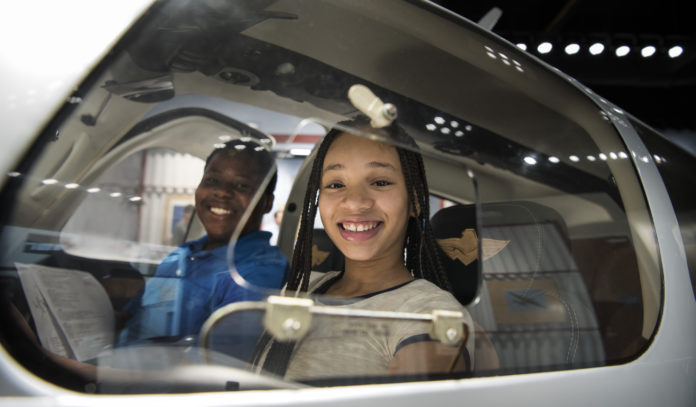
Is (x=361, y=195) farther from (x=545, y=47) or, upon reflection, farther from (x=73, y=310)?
(x=545, y=47)

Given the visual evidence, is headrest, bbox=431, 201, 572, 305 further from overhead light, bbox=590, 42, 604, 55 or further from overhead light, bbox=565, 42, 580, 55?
overhead light, bbox=590, 42, 604, 55

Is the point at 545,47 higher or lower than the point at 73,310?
higher

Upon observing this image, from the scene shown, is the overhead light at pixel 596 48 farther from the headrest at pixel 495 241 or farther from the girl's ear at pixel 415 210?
→ the girl's ear at pixel 415 210

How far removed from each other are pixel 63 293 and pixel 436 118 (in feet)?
2.35

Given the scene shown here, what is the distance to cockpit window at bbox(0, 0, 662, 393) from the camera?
0.61 metres

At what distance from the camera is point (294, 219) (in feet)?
2.68

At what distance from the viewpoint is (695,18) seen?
460cm

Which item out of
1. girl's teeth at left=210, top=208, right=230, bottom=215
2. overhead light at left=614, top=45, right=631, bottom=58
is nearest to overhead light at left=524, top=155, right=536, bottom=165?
girl's teeth at left=210, top=208, right=230, bottom=215

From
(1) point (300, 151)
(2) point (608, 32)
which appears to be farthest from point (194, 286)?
(2) point (608, 32)

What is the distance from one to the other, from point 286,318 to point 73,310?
0.34m

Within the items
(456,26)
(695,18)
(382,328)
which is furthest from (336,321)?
(695,18)

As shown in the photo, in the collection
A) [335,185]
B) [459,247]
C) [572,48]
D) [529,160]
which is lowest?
[459,247]

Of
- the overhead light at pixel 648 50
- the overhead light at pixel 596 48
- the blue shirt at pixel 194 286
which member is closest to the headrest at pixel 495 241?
the blue shirt at pixel 194 286

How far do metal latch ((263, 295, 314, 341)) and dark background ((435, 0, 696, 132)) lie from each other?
4562mm
